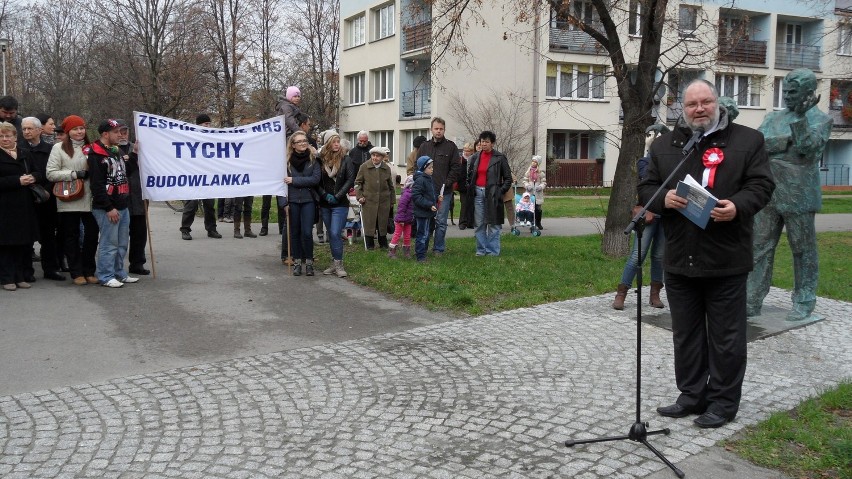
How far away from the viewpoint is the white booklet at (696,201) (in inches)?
185


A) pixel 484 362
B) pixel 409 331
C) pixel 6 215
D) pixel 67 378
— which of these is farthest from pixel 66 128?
pixel 484 362

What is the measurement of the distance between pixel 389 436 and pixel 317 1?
156 ft

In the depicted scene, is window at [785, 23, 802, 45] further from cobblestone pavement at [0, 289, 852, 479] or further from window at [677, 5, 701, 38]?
cobblestone pavement at [0, 289, 852, 479]

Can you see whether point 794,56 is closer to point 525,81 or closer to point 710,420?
point 525,81

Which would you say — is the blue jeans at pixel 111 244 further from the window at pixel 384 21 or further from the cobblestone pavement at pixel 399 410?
the window at pixel 384 21

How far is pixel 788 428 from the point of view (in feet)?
16.6

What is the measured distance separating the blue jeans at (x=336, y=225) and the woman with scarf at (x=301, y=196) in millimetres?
231

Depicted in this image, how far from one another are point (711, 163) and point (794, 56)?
44.1 meters

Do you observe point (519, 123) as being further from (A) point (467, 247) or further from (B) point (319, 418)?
(B) point (319, 418)

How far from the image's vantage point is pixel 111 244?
31.2 feet

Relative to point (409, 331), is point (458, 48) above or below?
above

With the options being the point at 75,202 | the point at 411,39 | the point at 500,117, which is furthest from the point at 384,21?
the point at 75,202

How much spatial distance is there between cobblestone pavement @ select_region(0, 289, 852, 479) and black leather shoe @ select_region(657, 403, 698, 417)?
4.3 inches

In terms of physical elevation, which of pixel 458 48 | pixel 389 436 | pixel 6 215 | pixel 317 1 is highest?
pixel 317 1
